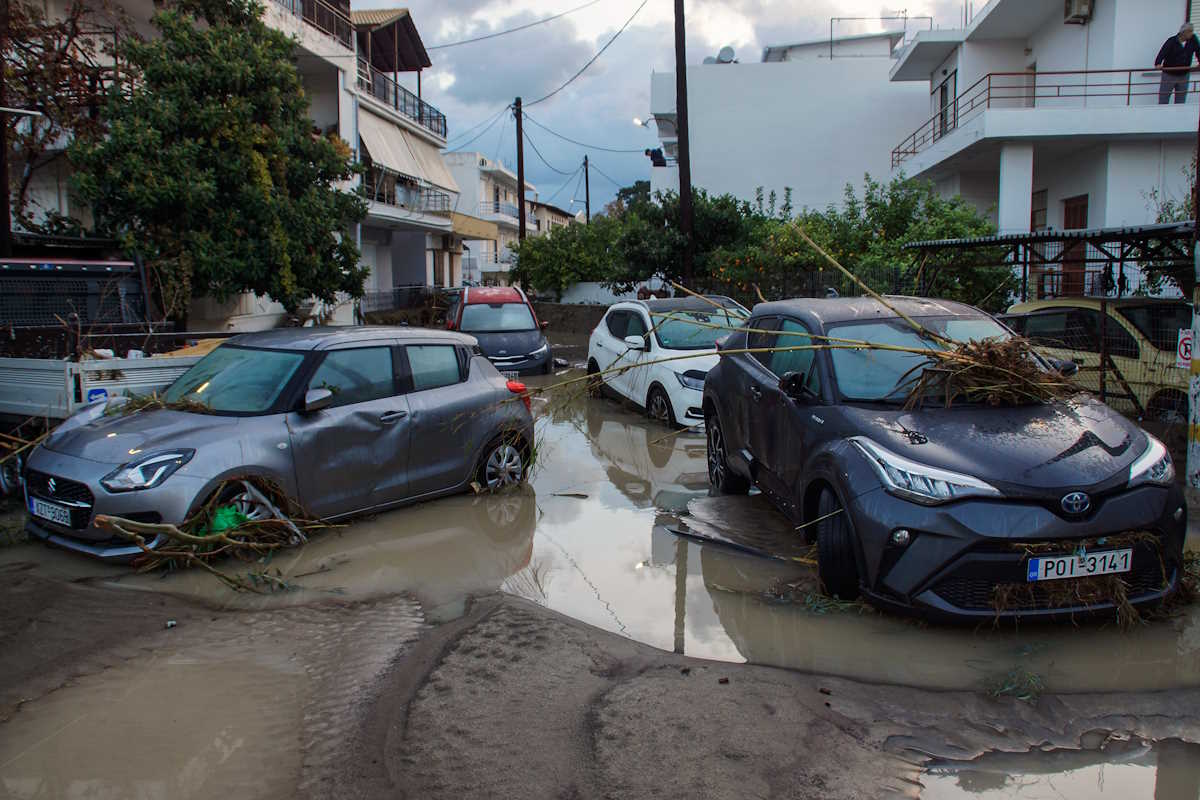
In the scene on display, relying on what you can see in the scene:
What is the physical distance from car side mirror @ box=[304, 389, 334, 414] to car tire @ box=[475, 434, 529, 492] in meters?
1.77

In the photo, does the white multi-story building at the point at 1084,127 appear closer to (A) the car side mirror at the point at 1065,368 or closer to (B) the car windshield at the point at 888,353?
(B) the car windshield at the point at 888,353

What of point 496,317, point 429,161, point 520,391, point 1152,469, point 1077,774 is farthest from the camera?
point 429,161

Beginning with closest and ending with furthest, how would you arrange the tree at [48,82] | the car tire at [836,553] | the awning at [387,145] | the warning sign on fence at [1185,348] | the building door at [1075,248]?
the car tire at [836,553]
the warning sign on fence at [1185,348]
the tree at [48,82]
the building door at [1075,248]
the awning at [387,145]

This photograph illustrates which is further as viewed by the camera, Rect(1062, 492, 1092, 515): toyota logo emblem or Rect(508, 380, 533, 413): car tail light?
Rect(508, 380, 533, 413): car tail light

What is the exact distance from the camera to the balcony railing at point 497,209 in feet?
207

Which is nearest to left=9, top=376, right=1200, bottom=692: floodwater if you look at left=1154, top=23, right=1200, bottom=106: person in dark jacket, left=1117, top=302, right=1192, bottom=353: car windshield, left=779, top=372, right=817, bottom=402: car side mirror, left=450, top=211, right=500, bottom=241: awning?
left=779, top=372, right=817, bottom=402: car side mirror

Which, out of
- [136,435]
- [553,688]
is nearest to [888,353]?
[553,688]

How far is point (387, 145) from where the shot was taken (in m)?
32.1

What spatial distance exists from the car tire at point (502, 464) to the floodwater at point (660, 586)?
0.15m

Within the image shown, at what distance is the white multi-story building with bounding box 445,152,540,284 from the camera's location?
203 feet

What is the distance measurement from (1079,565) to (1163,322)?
627 centimetres

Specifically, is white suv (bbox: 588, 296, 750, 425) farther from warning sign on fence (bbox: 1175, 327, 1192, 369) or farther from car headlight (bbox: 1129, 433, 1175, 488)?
car headlight (bbox: 1129, 433, 1175, 488)

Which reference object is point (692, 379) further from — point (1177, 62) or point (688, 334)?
point (1177, 62)

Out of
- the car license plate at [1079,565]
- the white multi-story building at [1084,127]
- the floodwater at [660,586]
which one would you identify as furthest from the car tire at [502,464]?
the white multi-story building at [1084,127]
